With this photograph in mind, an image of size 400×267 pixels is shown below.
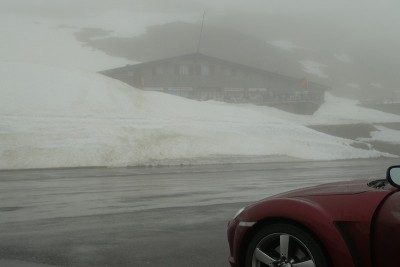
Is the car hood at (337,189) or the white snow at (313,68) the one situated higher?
the white snow at (313,68)

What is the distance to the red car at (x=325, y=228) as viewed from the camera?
11.7 ft

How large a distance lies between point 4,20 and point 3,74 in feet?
343

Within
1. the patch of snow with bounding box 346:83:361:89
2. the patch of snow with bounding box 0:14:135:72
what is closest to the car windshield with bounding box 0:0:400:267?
the patch of snow with bounding box 0:14:135:72

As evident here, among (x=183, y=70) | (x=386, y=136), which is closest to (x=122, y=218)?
(x=386, y=136)

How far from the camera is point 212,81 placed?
56.8 m

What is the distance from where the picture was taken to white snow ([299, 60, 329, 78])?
10358 centimetres

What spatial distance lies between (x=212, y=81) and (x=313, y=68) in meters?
55.5

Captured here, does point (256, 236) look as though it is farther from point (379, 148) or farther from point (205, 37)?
point (205, 37)

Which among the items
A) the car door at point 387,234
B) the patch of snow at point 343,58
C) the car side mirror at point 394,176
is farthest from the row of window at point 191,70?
the patch of snow at point 343,58

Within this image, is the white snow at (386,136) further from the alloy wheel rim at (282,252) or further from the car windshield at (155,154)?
the alloy wheel rim at (282,252)

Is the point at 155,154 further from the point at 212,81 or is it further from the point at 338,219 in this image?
the point at 212,81

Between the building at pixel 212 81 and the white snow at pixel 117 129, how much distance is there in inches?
601

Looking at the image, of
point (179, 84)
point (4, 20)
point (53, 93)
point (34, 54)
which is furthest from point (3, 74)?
point (4, 20)

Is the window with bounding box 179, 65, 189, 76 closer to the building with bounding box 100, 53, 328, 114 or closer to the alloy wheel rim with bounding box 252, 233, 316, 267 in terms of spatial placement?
the building with bounding box 100, 53, 328, 114
